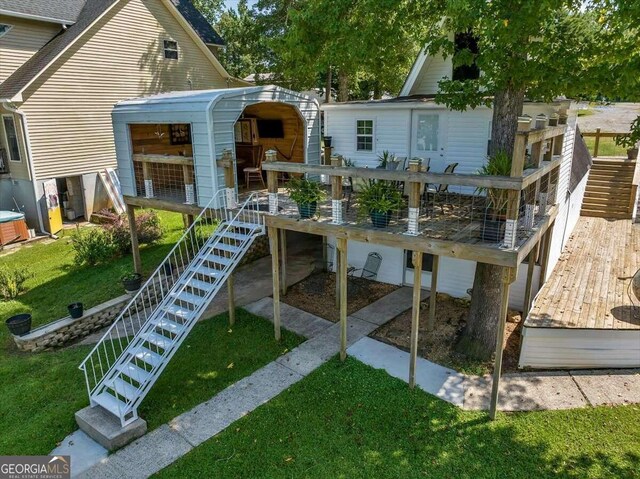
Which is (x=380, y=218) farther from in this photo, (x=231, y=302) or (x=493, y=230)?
(x=231, y=302)

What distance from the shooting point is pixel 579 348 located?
8.67 meters

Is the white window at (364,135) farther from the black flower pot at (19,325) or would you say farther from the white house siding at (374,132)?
the black flower pot at (19,325)

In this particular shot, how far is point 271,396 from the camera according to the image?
8.16 metres

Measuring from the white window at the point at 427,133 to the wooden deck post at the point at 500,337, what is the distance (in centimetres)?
595

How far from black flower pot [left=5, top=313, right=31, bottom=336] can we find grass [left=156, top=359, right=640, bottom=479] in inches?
234

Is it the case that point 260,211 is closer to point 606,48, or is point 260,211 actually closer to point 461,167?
point 461,167

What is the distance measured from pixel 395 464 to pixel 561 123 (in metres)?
8.19

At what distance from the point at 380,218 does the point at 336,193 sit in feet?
3.24

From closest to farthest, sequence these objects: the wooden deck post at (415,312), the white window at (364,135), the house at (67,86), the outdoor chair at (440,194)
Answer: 1. the wooden deck post at (415,312)
2. the outdoor chair at (440,194)
3. the white window at (364,135)
4. the house at (67,86)

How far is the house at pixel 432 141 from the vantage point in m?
11.4

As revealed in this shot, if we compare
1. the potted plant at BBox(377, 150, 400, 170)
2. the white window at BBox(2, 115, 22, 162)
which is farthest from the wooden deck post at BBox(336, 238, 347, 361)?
the white window at BBox(2, 115, 22, 162)

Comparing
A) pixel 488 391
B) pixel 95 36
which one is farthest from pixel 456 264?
pixel 95 36

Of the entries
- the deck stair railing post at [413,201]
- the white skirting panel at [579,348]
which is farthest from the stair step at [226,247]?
the white skirting panel at [579,348]

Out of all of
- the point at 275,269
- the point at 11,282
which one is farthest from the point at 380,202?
the point at 11,282
